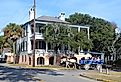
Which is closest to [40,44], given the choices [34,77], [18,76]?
[18,76]

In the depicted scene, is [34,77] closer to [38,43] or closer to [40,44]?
[38,43]

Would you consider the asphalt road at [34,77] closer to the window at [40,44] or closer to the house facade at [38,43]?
the house facade at [38,43]

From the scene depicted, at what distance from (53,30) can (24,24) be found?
36.6ft

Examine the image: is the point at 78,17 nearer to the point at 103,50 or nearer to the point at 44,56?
the point at 103,50

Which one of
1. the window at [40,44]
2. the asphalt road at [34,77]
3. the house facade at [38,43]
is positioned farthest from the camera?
the window at [40,44]

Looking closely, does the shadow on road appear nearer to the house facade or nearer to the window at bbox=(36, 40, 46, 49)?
the house facade

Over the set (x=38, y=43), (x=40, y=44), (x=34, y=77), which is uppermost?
(x=38, y=43)

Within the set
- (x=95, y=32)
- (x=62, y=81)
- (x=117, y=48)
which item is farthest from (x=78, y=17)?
(x=62, y=81)

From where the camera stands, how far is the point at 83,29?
2630 inches

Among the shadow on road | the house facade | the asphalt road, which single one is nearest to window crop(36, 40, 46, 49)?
the house facade

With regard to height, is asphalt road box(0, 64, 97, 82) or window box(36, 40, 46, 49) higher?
window box(36, 40, 46, 49)

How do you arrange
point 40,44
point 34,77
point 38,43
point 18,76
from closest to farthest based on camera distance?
point 34,77 → point 18,76 → point 38,43 → point 40,44

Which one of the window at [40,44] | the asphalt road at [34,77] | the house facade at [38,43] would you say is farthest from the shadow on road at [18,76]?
the window at [40,44]

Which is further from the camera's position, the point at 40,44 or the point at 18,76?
the point at 40,44
